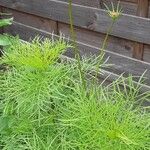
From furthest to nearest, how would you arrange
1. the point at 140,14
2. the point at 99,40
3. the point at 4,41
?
the point at 99,40 → the point at 140,14 → the point at 4,41

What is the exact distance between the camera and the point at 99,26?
234 centimetres

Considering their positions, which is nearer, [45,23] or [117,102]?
[117,102]

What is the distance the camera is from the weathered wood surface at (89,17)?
6.93 ft

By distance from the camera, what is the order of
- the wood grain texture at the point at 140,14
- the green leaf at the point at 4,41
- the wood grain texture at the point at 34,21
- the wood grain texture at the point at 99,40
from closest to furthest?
the green leaf at the point at 4,41 → the wood grain texture at the point at 140,14 → the wood grain texture at the point at 99,40 → the wood grain texture at the point at 34,21

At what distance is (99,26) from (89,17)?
95 millimetres

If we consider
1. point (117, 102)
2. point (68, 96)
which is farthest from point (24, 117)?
point (117, 102)

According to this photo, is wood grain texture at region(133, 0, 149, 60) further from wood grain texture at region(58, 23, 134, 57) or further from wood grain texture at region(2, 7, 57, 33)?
wood grain texture at region(2, 7, 57, 33)

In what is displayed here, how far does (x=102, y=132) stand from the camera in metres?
1.14

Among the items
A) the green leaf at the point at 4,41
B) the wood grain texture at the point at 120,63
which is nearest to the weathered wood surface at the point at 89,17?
the wood grain texture at the point at 120,63

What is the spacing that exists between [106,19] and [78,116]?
117 cm

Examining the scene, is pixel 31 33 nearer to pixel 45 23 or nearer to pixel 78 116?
pixel 45 23

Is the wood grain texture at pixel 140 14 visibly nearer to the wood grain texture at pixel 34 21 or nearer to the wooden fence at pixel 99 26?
the wooden fence at pixel 99 26

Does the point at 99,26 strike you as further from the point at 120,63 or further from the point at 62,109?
the point at 62,109

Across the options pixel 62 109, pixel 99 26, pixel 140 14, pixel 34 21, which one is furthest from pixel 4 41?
pixel 34 21
